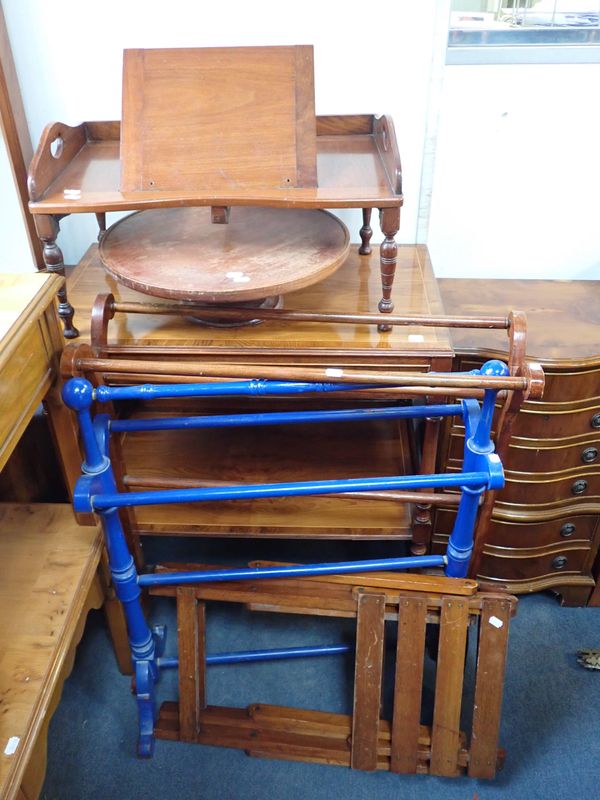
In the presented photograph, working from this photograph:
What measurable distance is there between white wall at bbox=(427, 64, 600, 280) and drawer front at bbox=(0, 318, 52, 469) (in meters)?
1.28

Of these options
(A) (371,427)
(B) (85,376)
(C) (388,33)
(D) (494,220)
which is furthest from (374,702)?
(C) (388,33)

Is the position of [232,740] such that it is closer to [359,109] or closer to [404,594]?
[404,594]

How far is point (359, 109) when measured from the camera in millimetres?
1910

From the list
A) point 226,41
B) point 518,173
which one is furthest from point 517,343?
point 226,41

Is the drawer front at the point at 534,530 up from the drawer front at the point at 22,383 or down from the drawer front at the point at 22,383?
down

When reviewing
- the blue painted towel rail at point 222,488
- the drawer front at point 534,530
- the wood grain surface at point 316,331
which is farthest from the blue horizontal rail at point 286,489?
the drawer front at point 534,530

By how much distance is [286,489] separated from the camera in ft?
4.60

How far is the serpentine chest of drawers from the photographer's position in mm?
1728

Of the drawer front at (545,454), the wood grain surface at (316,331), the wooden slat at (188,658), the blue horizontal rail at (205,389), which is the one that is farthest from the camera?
the drawer front at (545,454)

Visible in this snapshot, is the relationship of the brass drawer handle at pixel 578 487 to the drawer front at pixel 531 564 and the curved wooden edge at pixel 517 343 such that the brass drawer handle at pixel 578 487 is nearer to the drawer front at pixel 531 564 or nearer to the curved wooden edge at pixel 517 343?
the drawer front at pixel 531 564

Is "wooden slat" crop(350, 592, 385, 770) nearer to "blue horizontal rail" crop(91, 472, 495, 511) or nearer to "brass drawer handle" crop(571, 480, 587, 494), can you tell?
"blue horizontal rail" crop(91, 472, 495, 511)

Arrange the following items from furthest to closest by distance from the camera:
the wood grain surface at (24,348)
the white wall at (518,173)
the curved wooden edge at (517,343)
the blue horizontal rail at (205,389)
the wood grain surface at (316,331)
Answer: the white wall at (518,173) < the wood grain surface at (316,331) < the curved wooden edge at (517,343) < the blue horizontal rail at (205,389) < the wood grain surface at (24,348)

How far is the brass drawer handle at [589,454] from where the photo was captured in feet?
6.07

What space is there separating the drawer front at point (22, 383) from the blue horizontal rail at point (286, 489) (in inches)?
8.6
